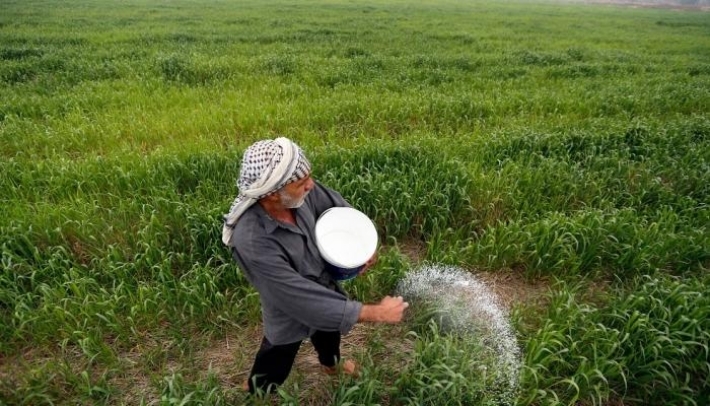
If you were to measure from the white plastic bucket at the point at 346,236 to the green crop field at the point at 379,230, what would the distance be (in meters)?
0.89

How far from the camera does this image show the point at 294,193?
200cm

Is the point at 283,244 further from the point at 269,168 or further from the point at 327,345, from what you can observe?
the point at 327,345

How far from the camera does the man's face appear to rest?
196cm

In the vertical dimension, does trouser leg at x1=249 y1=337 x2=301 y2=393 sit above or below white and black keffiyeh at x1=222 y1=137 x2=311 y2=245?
below

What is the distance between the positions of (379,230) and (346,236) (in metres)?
1.88

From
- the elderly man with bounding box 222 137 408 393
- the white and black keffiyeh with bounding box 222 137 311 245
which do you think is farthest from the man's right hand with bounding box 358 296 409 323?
the white and black keffiyeh with bounding box 222 137 311 245

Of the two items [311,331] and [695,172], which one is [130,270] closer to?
[311,331]

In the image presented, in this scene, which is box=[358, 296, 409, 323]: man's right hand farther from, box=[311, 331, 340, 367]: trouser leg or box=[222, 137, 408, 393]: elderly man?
box=[311, 331, 340, 367]: trouser leg

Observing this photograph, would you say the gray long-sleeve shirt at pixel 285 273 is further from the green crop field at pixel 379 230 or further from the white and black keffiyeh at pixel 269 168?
the green crop field at pixel 379 230

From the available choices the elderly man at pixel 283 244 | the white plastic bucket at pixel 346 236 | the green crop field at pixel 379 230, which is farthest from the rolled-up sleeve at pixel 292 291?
the green crop field at pixel 379 230

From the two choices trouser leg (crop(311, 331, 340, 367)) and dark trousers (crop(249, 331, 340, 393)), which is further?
trouser leg (crop(311, 331, 340, 367))

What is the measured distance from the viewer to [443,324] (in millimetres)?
3152

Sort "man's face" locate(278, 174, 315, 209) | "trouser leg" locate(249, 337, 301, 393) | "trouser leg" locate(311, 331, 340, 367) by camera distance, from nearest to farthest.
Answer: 1. "man's face" locate(278, 174, 315, 209)
2. "trouser leg" locate(249, 337, 301, 393)
3. "trouser leg" locate(311, 331, 340, 367)

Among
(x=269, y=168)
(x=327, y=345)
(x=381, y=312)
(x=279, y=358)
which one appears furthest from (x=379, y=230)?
(x=269, y=168)
